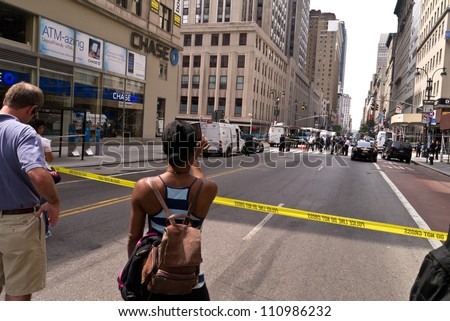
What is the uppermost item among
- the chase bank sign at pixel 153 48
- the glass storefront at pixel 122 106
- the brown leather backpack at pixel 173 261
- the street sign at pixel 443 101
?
the chase bank sign at pixel 153 48

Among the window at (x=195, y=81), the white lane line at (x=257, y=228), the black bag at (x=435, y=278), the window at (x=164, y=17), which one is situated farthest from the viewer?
the window at (x=195, y=81)

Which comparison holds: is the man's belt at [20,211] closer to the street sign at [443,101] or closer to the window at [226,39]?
the street sign at [443,101]

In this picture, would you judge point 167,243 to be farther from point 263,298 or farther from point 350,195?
point 350,195

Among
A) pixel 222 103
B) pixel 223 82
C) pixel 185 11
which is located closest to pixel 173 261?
pixel 222 103

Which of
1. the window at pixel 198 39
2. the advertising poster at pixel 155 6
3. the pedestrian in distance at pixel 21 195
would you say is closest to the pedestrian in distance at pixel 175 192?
the pedestrian in distance at pixel 21 195

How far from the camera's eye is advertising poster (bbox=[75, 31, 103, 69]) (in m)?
24.4

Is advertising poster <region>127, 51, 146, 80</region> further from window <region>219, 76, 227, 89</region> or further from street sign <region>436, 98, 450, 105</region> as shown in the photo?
window <region>219, 76, 227, 89</region>

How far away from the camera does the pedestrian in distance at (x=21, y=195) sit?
8.88ft

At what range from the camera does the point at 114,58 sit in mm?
28156

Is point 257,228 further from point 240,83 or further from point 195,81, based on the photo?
point 195,81

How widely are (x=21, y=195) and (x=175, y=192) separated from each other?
126 centimetres

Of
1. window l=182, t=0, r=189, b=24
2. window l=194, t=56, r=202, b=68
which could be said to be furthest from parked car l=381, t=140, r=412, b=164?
window l=182, t=0, r=189, b=24

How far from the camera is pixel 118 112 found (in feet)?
95.9

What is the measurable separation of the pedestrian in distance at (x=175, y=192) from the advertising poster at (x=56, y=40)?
2211 cm
